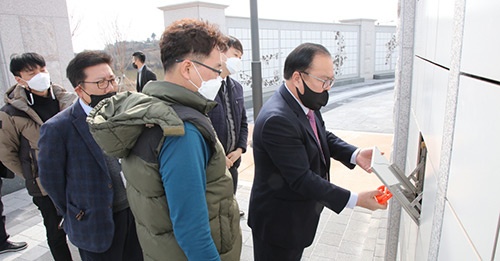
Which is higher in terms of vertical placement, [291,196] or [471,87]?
[471,87]

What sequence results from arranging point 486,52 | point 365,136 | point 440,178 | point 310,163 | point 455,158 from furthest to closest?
point 365,136, point 310,163, point 440,178, point 455,158, point 486,52

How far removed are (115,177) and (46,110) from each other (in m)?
1.42

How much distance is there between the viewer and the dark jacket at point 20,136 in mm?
3010

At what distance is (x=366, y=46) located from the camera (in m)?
18.6

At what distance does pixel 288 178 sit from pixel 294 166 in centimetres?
9

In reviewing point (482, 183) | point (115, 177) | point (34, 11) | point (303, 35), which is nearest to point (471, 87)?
point (482, 183)

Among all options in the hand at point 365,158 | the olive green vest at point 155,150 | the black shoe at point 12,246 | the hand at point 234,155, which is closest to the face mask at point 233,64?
the hand at point 234,155

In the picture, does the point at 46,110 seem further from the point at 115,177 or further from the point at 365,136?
the point at 365,136

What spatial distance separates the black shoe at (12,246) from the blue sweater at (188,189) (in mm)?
3088

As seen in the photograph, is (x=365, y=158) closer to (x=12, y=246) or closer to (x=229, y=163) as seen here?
(x=229, y=163)

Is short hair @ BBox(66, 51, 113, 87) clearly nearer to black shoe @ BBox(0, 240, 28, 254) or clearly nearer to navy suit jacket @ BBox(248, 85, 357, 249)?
navy suit jacket @ BBox(248, 85, 357, 249)

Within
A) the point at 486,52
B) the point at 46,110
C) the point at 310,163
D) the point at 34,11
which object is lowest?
the point at 310,163

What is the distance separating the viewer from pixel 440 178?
97 centimetres

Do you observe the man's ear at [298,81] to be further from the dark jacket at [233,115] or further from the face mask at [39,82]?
the face mask at [39,82]
